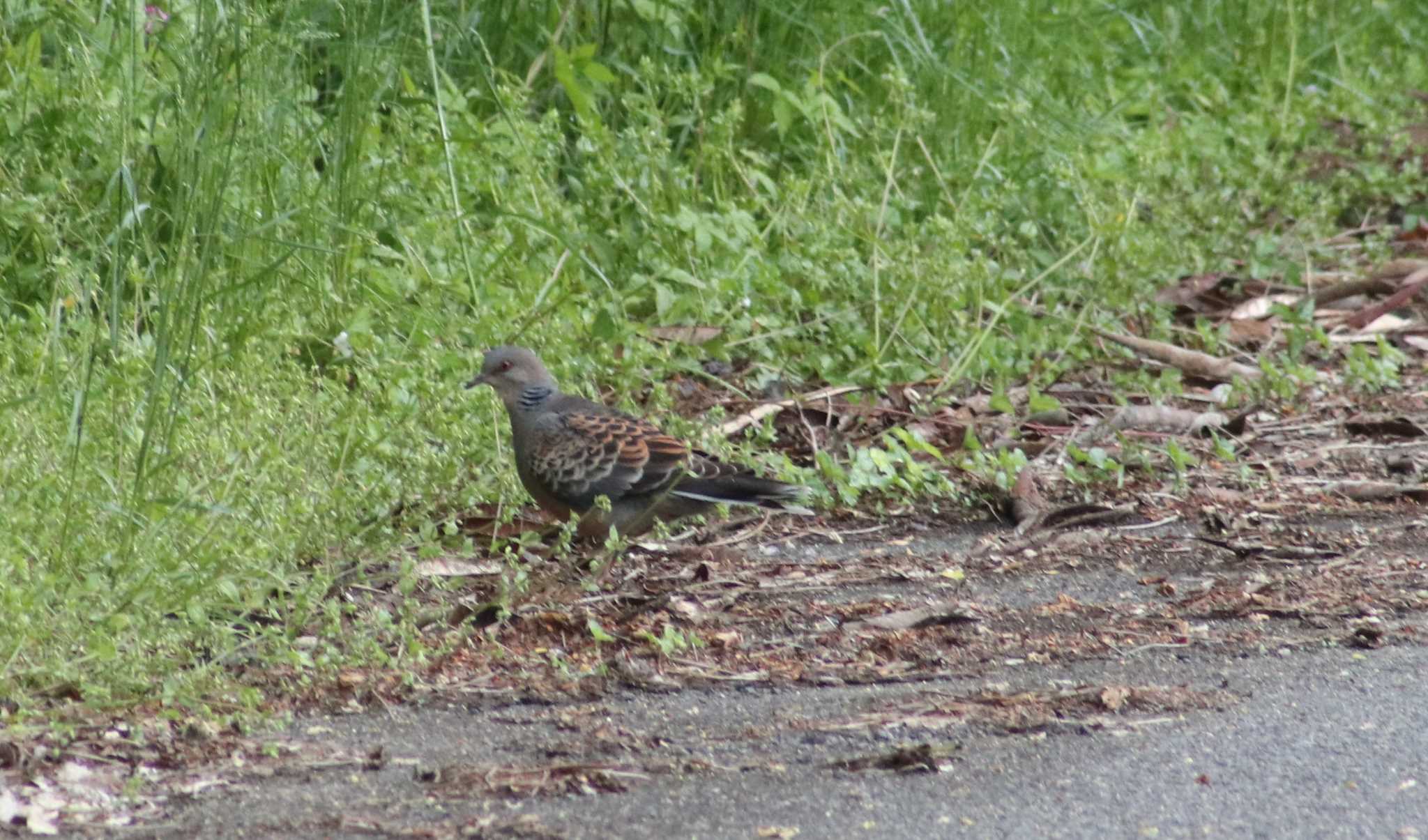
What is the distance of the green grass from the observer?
4215 mm

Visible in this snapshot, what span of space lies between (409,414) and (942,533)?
162cm

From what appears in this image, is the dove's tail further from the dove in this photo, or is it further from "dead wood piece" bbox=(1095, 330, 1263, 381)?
"dead wood piece" bbox=(1095, 330, 1263, 381)

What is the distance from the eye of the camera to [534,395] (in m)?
Answer: 5.90

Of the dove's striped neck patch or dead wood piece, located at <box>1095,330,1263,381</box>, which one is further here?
dead wood piece, located at <box>1095,330,1263,381</box>

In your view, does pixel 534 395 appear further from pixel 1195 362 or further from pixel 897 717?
pixel 1195 362

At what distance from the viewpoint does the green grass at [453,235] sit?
13.8 feet

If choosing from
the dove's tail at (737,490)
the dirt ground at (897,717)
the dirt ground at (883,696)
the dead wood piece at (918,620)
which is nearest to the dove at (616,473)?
the dove's tail at (737,490)

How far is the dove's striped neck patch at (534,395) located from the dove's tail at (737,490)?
0.59m

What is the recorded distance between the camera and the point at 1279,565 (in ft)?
16.8

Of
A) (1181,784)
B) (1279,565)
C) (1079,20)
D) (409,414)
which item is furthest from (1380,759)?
(1079,20)

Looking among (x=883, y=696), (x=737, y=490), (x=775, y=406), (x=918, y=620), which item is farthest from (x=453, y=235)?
(x=883, y=696)

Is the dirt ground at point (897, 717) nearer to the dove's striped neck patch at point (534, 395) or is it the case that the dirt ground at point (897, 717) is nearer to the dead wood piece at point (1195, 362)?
the dove's striped neck patch at point (534, 395)

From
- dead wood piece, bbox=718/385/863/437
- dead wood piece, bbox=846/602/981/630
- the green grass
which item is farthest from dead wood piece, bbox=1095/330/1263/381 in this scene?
dead wood piece, bbox=846/602/981/630

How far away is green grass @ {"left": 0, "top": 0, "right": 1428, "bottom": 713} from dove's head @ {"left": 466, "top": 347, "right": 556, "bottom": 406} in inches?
5.9
